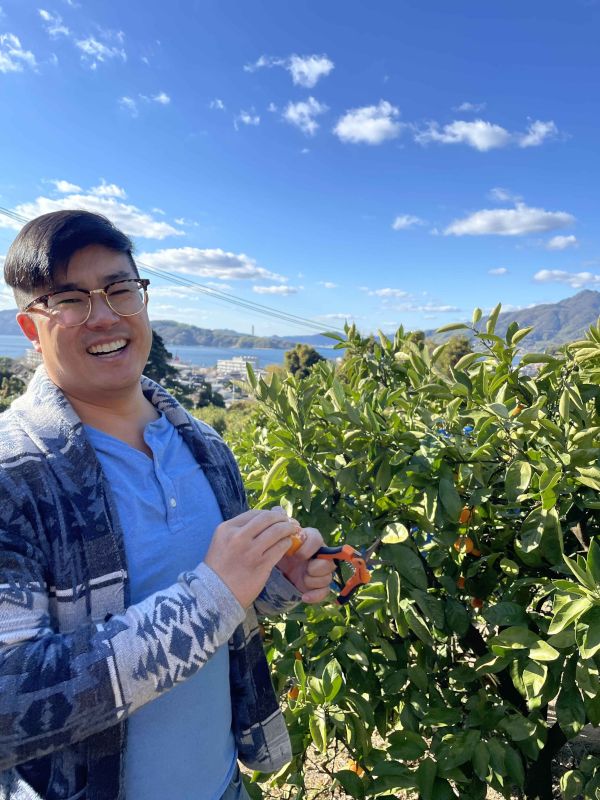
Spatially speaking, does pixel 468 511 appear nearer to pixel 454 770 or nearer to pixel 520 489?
pixel 520 489

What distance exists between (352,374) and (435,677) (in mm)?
1135

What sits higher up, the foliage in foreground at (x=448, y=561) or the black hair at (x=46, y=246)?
the black hair at (x=46, y=246)

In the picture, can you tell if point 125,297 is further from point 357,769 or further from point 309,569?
point 357,769

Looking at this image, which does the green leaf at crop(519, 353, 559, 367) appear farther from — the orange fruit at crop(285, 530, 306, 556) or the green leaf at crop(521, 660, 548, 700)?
the orange fruit at crop(285, 530, 306, 556)

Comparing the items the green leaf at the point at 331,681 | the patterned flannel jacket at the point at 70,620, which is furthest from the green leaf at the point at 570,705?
the patterned flannel jacket at the point at 70,620

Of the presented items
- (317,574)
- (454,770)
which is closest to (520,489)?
(317,574)

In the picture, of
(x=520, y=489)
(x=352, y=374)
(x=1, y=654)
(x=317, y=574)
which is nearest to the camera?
(x=1, y=654)

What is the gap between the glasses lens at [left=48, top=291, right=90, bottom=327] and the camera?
103 cm

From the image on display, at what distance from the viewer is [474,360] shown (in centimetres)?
182

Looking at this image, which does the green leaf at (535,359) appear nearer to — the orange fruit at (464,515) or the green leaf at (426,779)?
the orange fruit at (464,515)

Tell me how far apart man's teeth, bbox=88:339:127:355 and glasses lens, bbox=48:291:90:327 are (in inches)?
2.4

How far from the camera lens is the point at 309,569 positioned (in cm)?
117

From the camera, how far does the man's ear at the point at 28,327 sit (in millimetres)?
1072

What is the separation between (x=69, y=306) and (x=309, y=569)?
72cm
